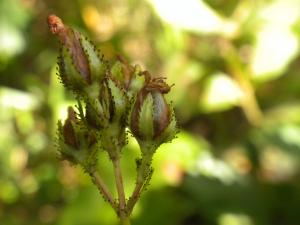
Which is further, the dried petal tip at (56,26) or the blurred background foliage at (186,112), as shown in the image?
the blurred background foliage at (186,112)

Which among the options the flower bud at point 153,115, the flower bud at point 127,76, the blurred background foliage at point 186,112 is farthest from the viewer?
the blurred background foliage at point 186,112

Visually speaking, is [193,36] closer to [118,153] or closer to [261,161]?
[261,161]

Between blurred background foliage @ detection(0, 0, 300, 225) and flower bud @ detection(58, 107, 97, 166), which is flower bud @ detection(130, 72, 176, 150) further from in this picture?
blurred background foliage @ detection(0, 0, 300, 225)

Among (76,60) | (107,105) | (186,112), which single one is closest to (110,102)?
(107,105)

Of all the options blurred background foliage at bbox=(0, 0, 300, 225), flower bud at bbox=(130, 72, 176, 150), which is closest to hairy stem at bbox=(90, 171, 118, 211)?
flower bud at bbox=(130, 72, 176, 150)

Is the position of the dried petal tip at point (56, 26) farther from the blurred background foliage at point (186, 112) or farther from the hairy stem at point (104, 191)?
the blurred background foliage at point (186, 112)

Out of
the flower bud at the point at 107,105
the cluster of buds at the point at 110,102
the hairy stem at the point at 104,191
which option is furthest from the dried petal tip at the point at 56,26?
the hairy stem at the point at 104,191

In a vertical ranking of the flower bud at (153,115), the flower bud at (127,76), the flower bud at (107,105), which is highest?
the flower bud at (127,76)
